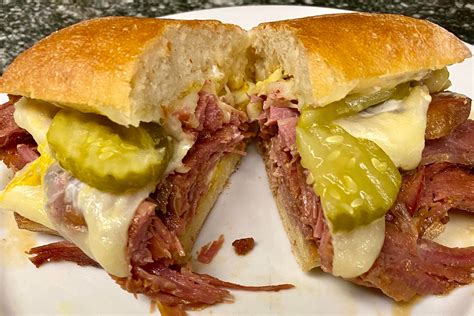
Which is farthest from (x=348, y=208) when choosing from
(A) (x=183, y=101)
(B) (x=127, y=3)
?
(B) (x=127, y=3)

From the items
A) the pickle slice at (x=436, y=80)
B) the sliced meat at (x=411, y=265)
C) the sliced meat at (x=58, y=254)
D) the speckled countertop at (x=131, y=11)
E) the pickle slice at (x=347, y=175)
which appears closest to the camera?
the pickle slice at (x=347, y=175)

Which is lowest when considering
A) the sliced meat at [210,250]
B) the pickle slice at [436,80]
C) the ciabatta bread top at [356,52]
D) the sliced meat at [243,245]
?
the sliced meat at [210,250]

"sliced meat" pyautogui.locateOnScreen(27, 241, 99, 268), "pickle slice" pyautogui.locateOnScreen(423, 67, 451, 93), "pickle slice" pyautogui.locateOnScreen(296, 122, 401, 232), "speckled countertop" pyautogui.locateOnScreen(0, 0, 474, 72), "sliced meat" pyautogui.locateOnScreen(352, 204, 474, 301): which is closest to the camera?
"pickle slice" pyautogui.locateOnScreen(296, 122, 401, 232)

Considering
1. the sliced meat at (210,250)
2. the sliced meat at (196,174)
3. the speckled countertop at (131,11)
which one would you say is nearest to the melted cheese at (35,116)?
the sliced meat at (196,174)

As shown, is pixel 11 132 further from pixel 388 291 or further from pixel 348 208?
pixel 388 291

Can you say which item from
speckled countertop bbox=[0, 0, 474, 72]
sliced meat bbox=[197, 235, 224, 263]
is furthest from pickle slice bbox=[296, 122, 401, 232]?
speckled countertop bbox=[0, 0, 474, 72]

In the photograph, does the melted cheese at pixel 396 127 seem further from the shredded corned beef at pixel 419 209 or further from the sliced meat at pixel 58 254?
the sliced meat at pixel 58 254

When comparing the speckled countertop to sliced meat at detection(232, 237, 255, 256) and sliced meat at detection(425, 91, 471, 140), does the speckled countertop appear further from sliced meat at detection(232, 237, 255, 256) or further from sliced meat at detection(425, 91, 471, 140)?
sliced meat at detection(232, 237, 255, 256)
